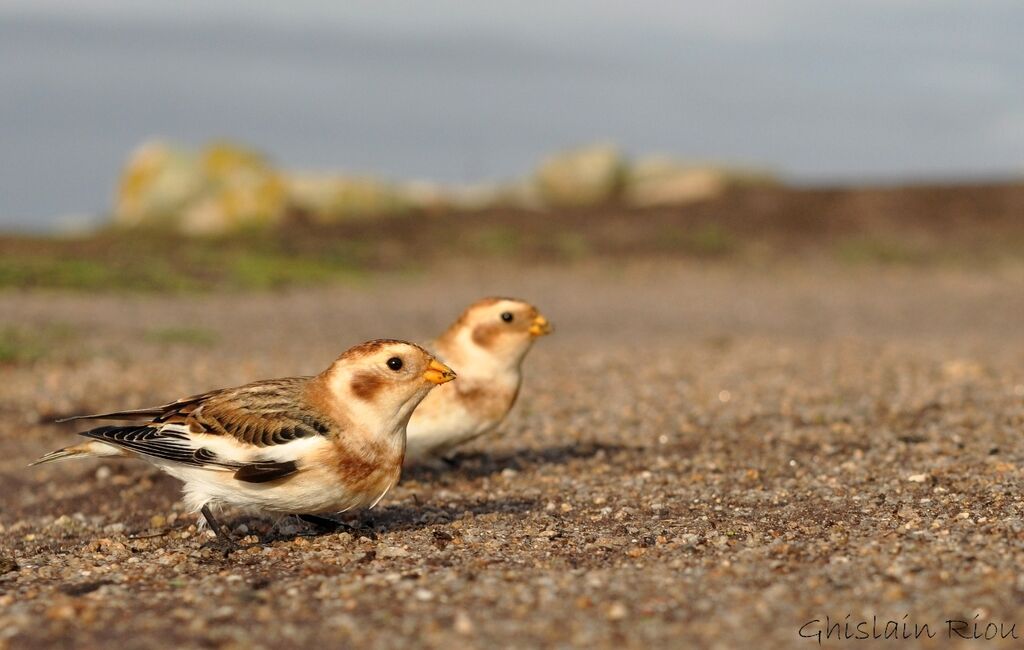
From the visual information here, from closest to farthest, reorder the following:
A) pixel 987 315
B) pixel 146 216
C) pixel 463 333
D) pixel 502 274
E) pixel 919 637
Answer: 1. pixel 919 637
2. pixel 463 333
3. pixel 987 315
4. pixel 502 274
5. pixel 146 216

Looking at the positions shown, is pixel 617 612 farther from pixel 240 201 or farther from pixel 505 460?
pixel 240 201

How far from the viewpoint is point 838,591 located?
525cm

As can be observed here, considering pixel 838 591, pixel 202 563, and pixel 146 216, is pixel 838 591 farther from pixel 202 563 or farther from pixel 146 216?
pixel 146 216

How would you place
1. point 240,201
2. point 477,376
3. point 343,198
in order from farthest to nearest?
1. point 343,198
2. point 240,201
3. point 477,376

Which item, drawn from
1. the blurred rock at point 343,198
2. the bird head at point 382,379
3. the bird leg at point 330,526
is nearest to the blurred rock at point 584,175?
the blurred rock at point 343,198

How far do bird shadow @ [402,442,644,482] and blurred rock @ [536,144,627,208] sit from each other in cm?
3523

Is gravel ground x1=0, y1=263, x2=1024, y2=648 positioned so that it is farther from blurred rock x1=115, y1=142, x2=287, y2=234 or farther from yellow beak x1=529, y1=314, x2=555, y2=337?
blurred rock x1=115, y1=142, x2=287, y2=234

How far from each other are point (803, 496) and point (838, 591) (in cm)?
232

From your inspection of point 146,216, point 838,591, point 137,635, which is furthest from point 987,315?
point 146,216

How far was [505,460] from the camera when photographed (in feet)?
31.4

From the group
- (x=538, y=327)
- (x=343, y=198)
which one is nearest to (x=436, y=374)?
(x=538, y=327)

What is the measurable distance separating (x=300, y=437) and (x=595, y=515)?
2083 millimetres

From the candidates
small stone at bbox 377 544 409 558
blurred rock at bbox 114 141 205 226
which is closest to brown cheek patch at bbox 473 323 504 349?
small stone at bbox 377 544 409 558

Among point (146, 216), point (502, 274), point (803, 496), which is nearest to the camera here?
point (803, 496)
